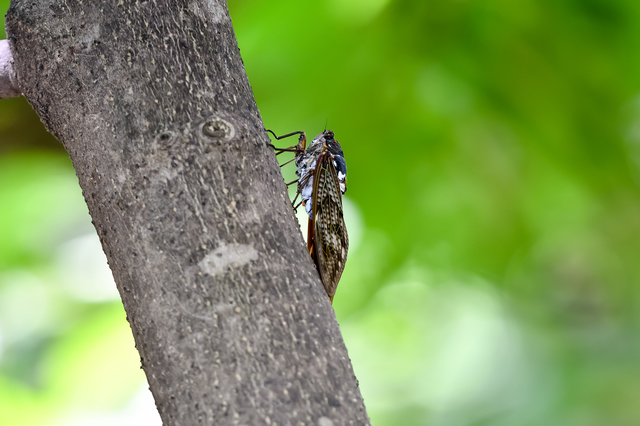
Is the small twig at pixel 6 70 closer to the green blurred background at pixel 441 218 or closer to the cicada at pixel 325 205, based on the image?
the cicada at pixel 325 205

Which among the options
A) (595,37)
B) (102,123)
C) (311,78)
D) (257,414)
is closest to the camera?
(257,414)

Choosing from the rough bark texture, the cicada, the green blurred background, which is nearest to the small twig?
the rough bark texture

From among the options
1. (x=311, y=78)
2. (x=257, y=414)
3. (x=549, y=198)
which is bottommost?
(x=257, y=414)

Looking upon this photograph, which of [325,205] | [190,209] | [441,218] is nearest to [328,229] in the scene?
[325,205]

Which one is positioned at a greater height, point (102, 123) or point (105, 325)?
point (105, 325)

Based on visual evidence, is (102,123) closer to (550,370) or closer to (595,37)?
(595,37)

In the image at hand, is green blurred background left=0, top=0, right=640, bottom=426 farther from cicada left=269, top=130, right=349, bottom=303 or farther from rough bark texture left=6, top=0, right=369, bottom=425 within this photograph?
rough bark texture left=6, top=0, right=369, bottom=425

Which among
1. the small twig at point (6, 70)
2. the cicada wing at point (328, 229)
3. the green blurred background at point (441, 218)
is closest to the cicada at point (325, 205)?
the cicada wing at point (328, 229)

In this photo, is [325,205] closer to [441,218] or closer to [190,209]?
[190,209]

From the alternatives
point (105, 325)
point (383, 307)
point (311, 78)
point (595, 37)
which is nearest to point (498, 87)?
point (595, 37)
